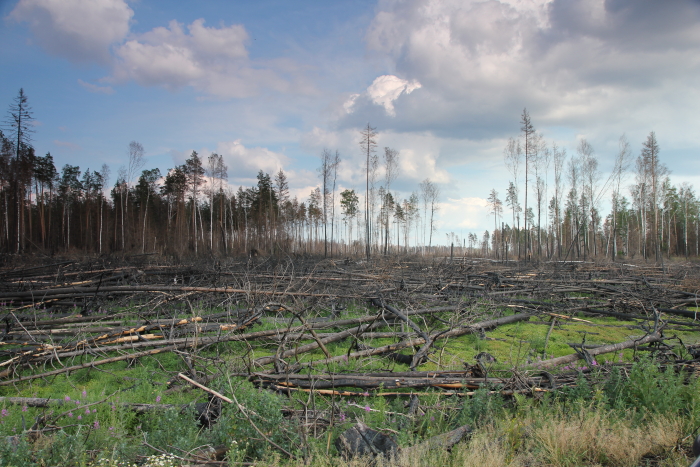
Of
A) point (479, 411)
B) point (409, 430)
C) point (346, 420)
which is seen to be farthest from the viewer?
point (479, 411)

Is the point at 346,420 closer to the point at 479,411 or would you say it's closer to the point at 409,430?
the point at 409,430

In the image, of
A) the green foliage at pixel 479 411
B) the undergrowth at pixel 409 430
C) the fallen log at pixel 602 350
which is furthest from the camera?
the fallen log at pixel 602 350

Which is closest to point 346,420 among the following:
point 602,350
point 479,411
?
point 479,411

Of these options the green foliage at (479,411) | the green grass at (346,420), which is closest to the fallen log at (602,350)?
the green grass at (346,420)

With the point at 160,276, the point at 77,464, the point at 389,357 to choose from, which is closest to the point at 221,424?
the point at 77,464

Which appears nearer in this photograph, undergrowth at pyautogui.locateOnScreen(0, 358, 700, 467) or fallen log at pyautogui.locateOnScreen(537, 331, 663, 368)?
undergrowth at pyautogui.locateOnScreen(0, 358, 700, 467)

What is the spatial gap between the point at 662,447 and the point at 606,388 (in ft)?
3.61

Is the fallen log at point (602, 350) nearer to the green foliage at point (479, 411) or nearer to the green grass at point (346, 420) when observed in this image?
the green grass at point (346, 420)

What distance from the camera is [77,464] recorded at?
2801mm

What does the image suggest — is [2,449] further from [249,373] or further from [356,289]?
[356,289]

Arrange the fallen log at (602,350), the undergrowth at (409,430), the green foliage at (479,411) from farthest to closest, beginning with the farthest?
1. the fallen log at (602,350)
2. the green foliage at (479,411)
3. the undergrowth at (409,430)

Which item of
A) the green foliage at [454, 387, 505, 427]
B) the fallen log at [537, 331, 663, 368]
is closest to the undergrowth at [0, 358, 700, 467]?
the green foliage at [454, 387, 505, 427]

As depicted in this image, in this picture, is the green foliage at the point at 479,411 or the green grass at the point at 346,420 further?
the green foliage at the point at 479,411

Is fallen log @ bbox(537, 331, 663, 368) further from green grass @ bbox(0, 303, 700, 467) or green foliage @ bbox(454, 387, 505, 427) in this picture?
green foliage @ bbox(454, 387, 505, 427)
